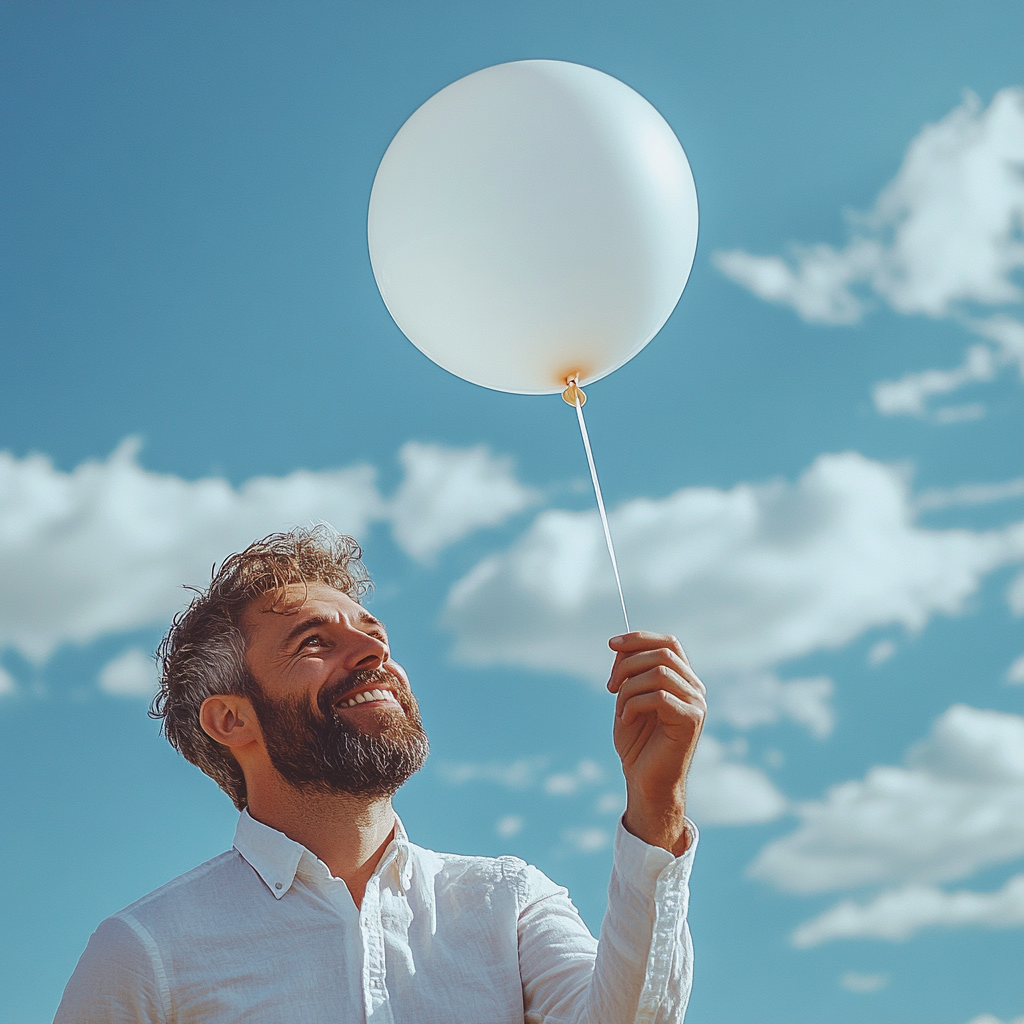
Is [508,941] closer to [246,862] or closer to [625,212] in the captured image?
[246,862]

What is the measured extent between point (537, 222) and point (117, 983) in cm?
225

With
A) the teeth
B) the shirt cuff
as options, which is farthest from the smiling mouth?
the shirt cuff

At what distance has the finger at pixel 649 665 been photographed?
2.35 meters

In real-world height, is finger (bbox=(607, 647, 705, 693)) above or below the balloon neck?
below

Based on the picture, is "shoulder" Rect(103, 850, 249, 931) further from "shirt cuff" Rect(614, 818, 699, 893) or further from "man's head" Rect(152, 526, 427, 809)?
"shirt cuff" Rect(614, 818, 699, 893)

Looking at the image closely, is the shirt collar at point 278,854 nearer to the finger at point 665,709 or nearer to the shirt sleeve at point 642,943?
the shirt sleeve at point 642,943

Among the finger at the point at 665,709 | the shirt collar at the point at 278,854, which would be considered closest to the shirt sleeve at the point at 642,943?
the finger at the point at 665,709

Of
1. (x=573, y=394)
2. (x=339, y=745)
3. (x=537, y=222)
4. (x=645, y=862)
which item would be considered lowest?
(x=645, y=862)

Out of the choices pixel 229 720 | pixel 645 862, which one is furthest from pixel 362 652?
pixel 645 862

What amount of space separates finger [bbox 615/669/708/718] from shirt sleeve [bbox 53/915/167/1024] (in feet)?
4.64

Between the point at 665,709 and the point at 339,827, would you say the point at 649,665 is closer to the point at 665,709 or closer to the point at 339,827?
the point at 665,709

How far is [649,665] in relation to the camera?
235cm

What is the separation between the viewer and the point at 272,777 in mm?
3219

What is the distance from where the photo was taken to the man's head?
3.11 m
